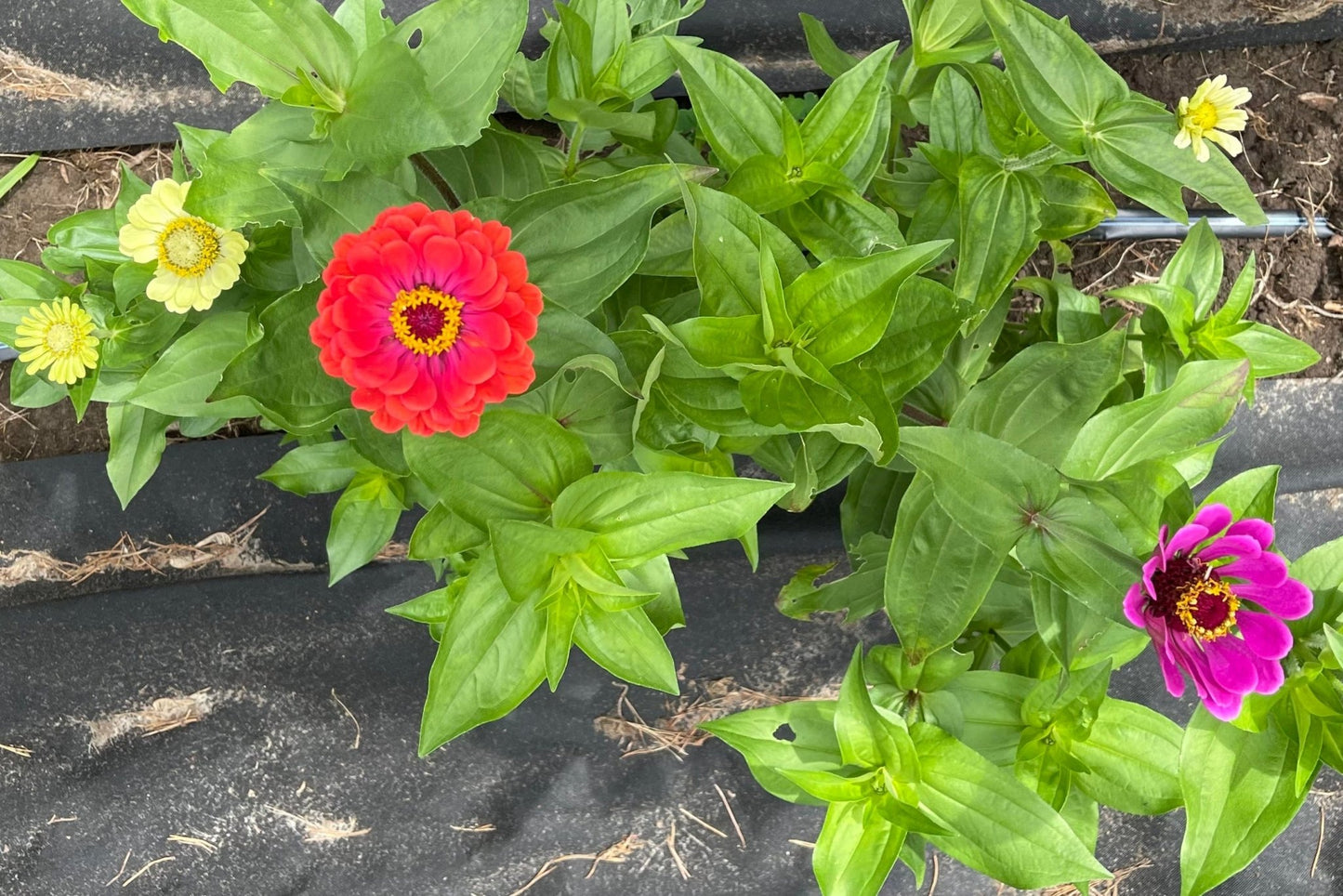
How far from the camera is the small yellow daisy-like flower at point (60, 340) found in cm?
151

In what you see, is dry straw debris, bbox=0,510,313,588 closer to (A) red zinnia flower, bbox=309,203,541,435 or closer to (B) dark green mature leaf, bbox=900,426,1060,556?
(A) red zinnia flower, bbox=309,203,541,435

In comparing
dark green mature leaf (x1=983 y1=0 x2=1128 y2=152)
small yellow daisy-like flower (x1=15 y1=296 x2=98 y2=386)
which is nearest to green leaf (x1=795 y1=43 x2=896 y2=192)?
dark green mature leaf (x1=983 y1=0 x2=1128 y2=152)

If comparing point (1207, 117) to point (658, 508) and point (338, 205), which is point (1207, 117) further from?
point (338, 205)

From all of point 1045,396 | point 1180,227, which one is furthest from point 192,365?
point 1180,227

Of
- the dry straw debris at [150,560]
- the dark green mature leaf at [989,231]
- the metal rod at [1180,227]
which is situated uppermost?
the dark green mature leaf at [989,231]

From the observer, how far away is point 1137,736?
1490 millimetres

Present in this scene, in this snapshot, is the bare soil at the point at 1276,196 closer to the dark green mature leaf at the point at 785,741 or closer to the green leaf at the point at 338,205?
the dark green mature leaf at the point at 785,741

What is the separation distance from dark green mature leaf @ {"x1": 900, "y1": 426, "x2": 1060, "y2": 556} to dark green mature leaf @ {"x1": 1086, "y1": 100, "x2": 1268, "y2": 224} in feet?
1.41

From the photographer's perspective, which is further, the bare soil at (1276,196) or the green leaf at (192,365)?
the bare soil at (1276,196)

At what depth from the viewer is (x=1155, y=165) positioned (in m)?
1.33

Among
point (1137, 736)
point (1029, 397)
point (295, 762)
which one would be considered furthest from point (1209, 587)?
point (295, 762)

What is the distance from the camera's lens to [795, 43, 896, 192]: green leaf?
4.23 ft

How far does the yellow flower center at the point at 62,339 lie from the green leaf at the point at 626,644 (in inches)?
39.2

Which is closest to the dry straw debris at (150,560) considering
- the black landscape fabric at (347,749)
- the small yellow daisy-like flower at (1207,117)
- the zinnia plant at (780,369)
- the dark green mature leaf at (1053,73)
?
the black landscape fabric at (347,749)
